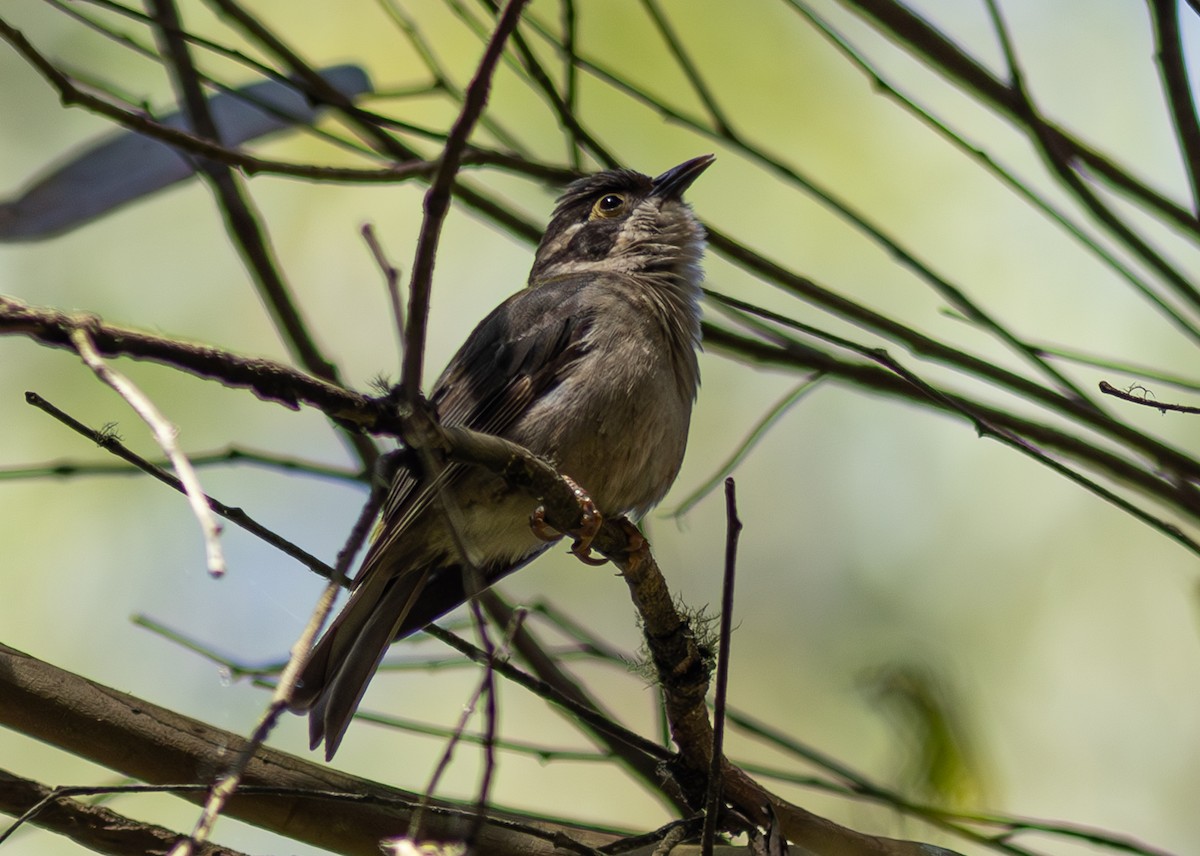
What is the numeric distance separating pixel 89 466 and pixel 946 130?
2823 millimetres

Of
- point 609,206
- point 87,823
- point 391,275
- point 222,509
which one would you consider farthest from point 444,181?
point 609,206

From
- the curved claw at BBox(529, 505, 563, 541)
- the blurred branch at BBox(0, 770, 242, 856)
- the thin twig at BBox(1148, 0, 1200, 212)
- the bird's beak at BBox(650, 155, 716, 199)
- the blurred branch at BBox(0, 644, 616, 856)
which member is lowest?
the blurred branch at BBox(0, 770, 242, 856)

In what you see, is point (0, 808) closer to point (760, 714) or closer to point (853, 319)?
point (853, 319)

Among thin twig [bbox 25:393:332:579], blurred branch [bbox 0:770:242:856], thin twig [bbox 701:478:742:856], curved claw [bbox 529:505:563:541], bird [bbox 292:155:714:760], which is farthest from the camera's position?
bird [bbox 292:155:714:760]

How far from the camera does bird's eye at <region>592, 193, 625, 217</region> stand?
17.3ft

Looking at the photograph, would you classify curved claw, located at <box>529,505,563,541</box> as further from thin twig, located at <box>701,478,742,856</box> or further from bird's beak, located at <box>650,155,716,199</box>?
bird's beak, located at <box>650,155,716,199</box>

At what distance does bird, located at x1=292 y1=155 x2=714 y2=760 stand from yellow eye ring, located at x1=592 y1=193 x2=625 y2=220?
0.77m

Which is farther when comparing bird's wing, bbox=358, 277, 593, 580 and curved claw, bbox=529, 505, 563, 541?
bird's wing, bbox=358, 277, 593, 580

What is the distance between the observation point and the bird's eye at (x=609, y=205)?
5.27m

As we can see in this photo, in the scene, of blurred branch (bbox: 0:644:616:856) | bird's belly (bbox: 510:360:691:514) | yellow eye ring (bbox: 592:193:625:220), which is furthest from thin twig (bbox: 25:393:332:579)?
yellow eye ring (bbox: 592:193:625:220)

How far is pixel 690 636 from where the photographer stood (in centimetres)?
329

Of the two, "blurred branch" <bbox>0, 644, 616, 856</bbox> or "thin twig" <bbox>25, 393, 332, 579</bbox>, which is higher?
"thin twig" <bbox>25, 393, 332, 579</bbox>

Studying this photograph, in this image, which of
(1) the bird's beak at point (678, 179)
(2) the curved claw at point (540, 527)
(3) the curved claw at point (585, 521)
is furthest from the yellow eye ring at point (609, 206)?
(3) the curved claw at point (585, 521)

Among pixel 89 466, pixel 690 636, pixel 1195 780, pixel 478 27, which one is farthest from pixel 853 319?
pixel 1195 780
